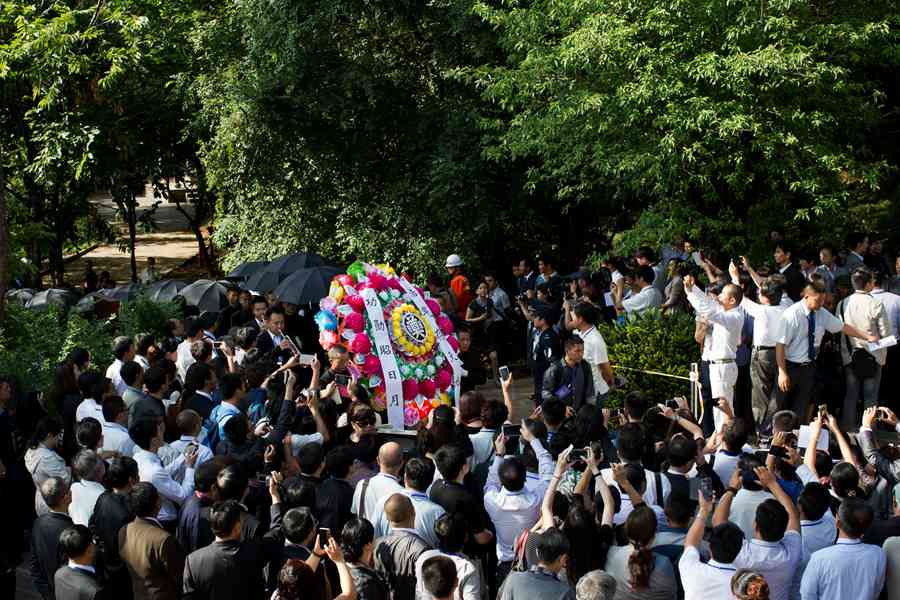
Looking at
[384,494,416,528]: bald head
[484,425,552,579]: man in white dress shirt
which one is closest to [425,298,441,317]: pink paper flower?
[484,425,552,579]: man in white dress shirt

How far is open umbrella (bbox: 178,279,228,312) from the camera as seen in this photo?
16078 millimetres

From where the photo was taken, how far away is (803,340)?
39.3ft

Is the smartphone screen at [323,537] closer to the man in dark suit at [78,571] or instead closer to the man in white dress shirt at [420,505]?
the man in white dress shirt at [420,505]

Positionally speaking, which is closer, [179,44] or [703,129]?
[703,129]

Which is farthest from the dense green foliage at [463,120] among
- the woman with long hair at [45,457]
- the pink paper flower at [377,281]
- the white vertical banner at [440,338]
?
the woman with long hair at [45,457]

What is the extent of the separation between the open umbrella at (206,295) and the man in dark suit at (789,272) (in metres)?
7.36

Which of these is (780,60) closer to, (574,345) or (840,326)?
(840,326)

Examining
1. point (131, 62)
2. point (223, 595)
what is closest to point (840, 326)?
point (223, 595)

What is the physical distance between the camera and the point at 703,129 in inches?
565

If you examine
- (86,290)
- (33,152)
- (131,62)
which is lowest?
(86,290)

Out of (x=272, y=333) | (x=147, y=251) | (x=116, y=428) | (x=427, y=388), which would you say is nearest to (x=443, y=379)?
(x=427, y=388)

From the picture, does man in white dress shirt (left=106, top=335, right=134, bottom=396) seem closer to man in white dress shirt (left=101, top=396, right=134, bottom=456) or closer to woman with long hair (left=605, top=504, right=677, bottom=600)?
man in white dress shirt (left=101, top=396, right=134, bottom=456)

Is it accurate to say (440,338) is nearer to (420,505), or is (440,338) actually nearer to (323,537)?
(420,505)

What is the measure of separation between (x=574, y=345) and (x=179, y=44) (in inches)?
565
